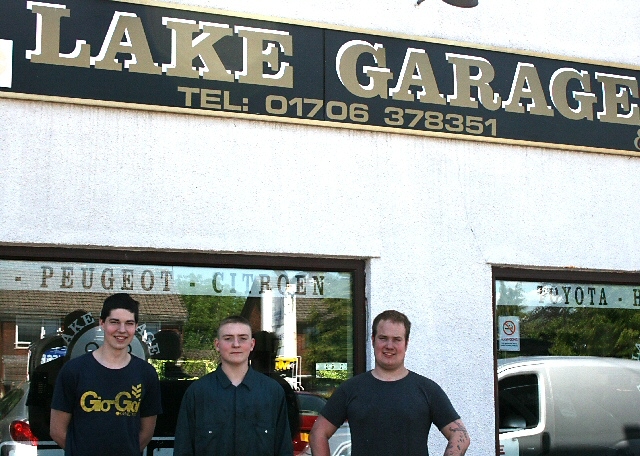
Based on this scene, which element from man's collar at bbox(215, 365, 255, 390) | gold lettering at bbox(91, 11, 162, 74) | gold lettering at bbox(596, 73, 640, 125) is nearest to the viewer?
man's collar at bbox(215, 365, 255, 390)

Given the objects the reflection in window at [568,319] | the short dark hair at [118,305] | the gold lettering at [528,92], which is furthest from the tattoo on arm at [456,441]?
the gold lettering at [528,92]

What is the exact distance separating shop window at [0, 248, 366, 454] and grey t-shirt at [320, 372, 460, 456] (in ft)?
4.69

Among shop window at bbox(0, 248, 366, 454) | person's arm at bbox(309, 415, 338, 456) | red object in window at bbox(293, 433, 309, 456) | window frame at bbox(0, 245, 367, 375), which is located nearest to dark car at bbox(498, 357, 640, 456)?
window frame at bbox(0, 245, 367, 375)

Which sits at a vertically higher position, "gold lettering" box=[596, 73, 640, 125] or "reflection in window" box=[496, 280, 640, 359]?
"gold lettering" box=[596, 73, 640, 125]

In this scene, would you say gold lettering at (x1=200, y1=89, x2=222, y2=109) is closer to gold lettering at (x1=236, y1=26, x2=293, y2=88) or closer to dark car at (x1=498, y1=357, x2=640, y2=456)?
gold lettering at (x1=236, y1=26, x2=293, y2=88)

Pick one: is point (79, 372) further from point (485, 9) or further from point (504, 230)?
point (485, 9)

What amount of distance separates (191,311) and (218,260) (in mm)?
395

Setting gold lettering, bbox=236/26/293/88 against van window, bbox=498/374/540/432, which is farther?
van window, bbox=498/374/540/432

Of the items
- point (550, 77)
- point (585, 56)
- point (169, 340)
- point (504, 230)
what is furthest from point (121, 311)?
point (585, 56)

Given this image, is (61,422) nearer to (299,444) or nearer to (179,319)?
(179,319)

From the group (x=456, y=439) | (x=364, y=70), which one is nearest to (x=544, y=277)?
(x=364, y=70)

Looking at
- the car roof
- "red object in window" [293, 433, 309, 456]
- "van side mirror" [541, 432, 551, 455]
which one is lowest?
"van side mirror" [541, 432, 551, 455]

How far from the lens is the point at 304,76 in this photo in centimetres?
567

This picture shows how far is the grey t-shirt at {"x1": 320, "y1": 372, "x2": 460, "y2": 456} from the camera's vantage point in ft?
13.2
